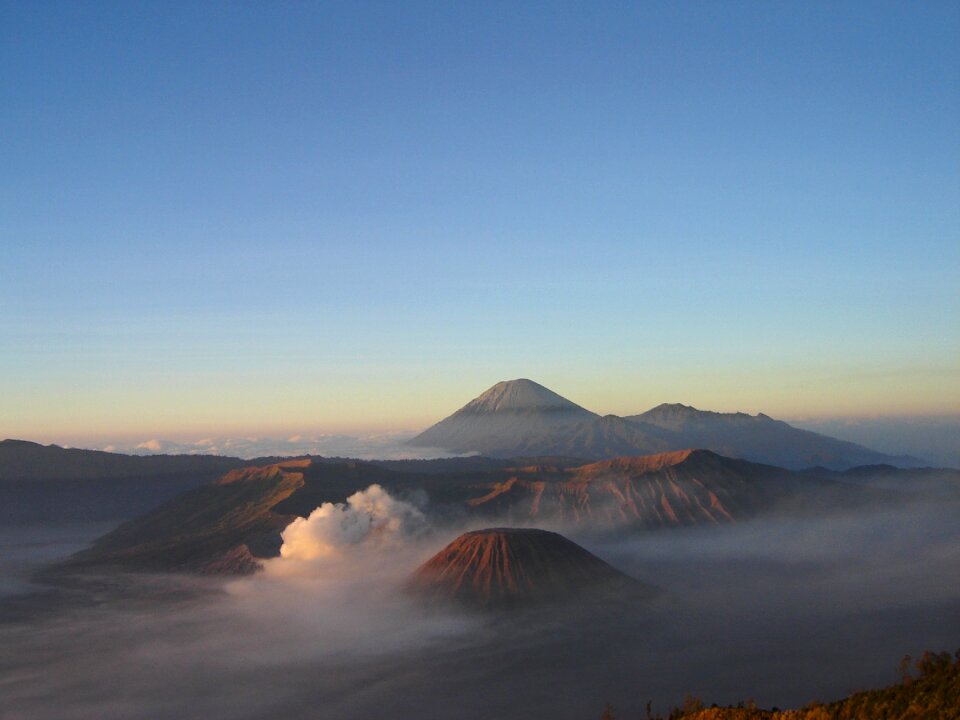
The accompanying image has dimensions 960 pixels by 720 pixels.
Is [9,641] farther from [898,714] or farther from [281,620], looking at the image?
[898,714]

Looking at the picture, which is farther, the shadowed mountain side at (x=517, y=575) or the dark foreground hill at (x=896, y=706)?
the shadowed mountain side at (x=517, y=575)

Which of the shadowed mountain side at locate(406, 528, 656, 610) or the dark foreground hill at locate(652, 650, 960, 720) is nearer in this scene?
the dark foreground hill at locate(652, 650, 960, 720)

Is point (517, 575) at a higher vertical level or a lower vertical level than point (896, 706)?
lower

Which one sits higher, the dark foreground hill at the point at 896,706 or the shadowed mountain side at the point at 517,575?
the dark foreground hill at the point at 896,706

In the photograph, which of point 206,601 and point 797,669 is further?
point 206,601

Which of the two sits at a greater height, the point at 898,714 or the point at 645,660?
the point at 898,714

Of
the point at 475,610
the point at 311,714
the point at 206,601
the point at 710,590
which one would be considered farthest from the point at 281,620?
the point at 710,590

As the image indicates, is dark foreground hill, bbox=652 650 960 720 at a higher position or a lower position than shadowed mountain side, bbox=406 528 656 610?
higher

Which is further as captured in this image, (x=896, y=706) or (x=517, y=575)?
(x=517, y=575)
